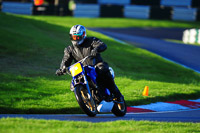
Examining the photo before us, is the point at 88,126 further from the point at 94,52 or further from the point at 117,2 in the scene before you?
the point at 117,2

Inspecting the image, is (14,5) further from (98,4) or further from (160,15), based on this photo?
(160,15)

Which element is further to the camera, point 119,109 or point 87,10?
point 87,10

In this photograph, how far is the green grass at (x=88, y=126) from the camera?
7.26 meters

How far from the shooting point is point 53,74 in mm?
16141

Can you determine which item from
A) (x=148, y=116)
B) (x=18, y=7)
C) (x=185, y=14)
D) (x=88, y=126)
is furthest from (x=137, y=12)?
(x=88, y=126)

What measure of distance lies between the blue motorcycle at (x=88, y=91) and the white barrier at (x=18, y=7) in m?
38.4

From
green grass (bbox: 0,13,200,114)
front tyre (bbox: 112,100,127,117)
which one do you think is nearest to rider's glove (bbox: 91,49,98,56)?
front tyre (bbox: 112,100,127,117)

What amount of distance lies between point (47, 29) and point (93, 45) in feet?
66.9

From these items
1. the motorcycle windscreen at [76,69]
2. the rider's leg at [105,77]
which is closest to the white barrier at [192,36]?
the rider's leg at [105,77]

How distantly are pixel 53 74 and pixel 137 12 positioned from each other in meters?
37.1

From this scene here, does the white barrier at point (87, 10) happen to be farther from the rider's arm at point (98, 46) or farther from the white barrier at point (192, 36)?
the rider's arm at point (98, 46)

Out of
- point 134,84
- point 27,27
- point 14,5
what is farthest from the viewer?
point 14,5

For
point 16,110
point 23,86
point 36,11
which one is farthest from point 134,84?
point 36,11

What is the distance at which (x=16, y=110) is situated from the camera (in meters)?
10.6
